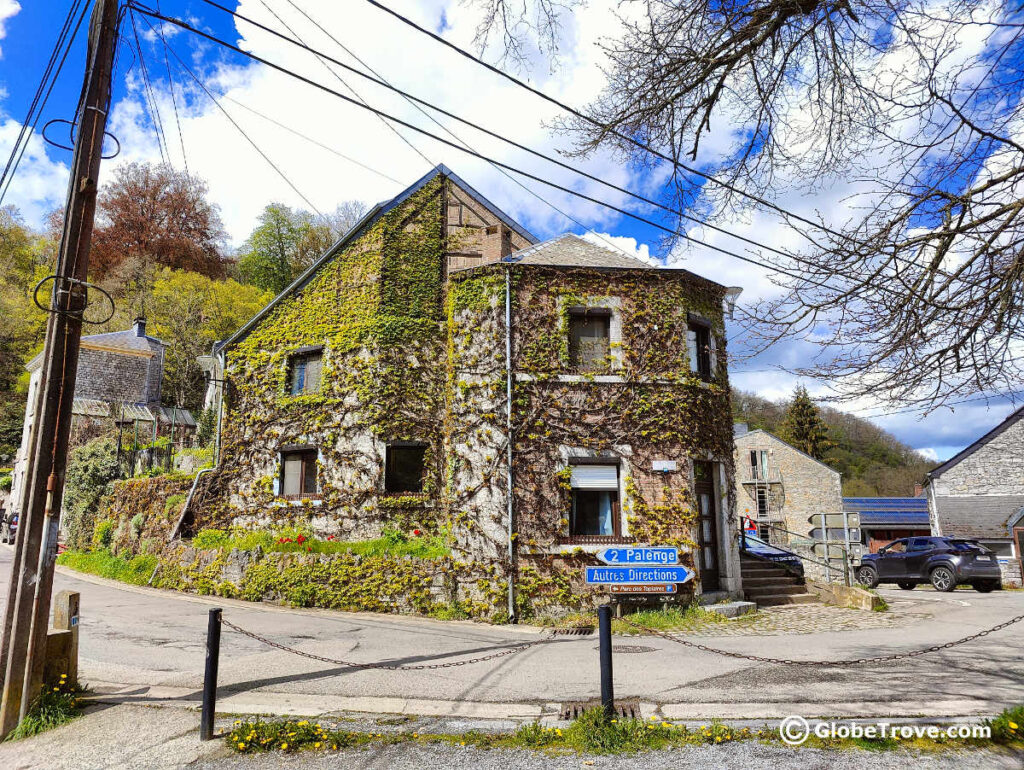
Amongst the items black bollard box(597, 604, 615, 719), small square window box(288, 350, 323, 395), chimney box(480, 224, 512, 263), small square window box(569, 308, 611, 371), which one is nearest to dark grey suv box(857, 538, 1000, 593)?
small square window box(569, 308, 611, 371)

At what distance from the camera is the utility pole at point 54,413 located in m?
5.92

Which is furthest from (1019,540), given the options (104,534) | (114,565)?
(104,534)

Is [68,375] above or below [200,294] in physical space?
below

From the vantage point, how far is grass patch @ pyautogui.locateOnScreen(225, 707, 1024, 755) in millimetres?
5027

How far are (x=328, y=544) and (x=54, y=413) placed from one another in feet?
27.4

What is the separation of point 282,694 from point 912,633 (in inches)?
392

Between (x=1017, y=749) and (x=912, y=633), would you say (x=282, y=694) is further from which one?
(x=912, y=633)

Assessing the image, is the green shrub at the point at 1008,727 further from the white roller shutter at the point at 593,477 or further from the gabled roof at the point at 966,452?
the gabled roof at the point at 966,452

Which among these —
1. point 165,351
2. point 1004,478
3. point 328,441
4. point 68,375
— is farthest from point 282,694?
point 165,351

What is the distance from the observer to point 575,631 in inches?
441

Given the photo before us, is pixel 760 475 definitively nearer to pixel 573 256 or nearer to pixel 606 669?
pixel 573 256

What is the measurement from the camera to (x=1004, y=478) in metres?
29.7

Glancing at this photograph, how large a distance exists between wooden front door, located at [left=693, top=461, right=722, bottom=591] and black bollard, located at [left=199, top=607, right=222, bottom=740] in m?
9.95

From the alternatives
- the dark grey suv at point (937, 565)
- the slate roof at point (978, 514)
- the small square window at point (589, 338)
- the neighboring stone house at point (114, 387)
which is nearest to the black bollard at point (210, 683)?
the small square window at point (589, 338)
